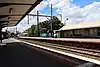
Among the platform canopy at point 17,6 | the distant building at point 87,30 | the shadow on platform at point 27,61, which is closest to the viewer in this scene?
the shadow on platform at point 27,61

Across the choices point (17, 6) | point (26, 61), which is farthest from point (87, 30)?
point (26, 61)

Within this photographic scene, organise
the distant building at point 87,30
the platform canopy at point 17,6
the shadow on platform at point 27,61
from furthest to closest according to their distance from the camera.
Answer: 1. the distant building at point 87,30
2. the platform canopy at point 17,6
3. the shadow on platform at point 27,61

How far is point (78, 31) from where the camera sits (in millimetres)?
64375

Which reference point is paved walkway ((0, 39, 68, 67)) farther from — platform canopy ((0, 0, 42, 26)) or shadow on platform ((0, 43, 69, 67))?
platform canopy ((0, 0, 42, 26))

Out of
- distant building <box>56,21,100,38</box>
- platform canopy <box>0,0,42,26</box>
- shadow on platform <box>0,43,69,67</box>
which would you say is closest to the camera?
shadow on platform <box>0,43,69,67</box>

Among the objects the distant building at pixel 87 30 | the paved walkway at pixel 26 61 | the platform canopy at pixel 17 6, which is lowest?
the paved walkway at pixel 26 61

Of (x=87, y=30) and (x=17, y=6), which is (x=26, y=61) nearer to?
(x=17, y=6)

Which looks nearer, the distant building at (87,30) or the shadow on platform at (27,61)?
the shadow on platform at (27,61)

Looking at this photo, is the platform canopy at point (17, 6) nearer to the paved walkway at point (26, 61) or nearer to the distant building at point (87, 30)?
the paved walkway at point (26, 61)

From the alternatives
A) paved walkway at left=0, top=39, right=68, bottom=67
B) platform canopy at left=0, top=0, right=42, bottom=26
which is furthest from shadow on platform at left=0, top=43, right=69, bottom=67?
platform canopy at left=0, top=0, right=42, bottom=26

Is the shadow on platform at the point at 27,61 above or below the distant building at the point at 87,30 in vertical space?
below

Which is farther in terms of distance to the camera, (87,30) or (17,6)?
(87,30)

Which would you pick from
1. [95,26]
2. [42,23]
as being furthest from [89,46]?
[42,23]

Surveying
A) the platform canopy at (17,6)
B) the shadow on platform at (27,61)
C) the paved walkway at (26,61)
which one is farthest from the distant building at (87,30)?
the shadow on platform at (27,61)
